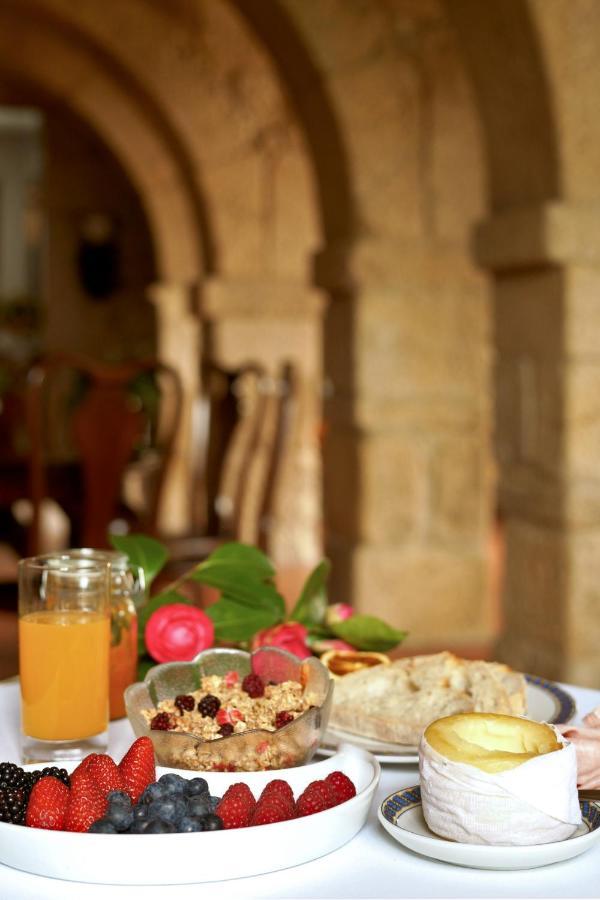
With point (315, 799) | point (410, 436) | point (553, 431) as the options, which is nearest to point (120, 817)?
point (315, 799)

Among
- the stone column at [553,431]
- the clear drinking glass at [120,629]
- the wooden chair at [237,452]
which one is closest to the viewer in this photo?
Result: the clear drinking glass at [120,629]

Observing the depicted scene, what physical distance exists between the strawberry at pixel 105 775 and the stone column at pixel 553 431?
215 cm

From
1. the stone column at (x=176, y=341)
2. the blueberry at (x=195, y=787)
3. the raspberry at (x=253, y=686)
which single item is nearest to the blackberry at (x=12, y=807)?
the blueberry at (x=195, y=787)

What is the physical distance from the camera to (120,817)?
765mm

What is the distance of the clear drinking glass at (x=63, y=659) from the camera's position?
1.01 meters

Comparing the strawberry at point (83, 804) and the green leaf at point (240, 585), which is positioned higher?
the green leaf at point (240, 585)

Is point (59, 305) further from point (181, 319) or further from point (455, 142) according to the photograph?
point (455, 142)

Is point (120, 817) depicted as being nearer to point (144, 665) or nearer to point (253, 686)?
point (253, 686)

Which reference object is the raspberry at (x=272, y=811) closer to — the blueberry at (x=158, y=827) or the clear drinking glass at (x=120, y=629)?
the blueberry at (x=158, y=827)

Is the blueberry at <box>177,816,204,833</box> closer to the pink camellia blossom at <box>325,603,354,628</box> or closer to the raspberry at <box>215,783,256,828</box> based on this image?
the raspberry at <box>215,783,256,828</box>

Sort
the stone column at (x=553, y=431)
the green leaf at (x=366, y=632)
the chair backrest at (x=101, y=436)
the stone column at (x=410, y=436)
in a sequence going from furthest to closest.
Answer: the stone column at (x=410, y=436) < the chair backrest at (x=101, y=436) < the stone column at (x=553, y=431) < the green leaf at (x=366, y=632)

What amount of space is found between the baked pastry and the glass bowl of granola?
0.23 ft

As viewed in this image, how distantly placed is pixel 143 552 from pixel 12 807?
1.53 feet

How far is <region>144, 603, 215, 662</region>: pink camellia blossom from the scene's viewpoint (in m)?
1.15
